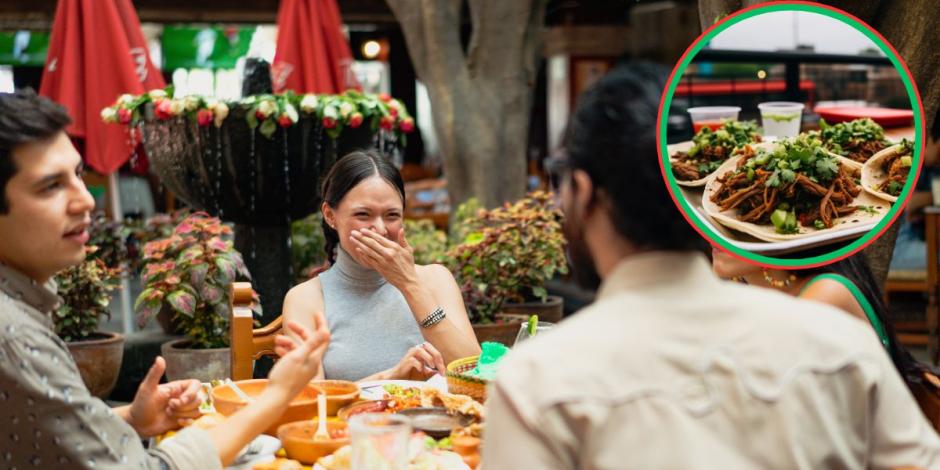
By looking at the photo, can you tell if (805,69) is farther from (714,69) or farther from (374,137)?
(374,137)

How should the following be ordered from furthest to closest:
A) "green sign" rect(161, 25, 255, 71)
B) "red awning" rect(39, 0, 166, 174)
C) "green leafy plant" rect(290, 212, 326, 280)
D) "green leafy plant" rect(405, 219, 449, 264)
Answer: "green sign" rect(161, 25, 255, 71) → "green leafy plant" rect(290, 212, 326, 280) → "green leafy plant" rect(405, 219, 449, 264) → "red awning" rect(39, 0, 166, 174)

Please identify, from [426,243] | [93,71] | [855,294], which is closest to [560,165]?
[855,294]

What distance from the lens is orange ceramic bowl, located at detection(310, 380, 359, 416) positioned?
235 cm

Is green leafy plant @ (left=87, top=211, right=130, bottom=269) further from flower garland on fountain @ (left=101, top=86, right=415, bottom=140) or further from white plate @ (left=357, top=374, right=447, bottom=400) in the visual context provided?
white plate @ (left=357, top=374, right=447, bottom=400)

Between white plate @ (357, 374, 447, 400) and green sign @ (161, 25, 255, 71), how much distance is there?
957 cm

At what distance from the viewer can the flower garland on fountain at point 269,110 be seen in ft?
16.8

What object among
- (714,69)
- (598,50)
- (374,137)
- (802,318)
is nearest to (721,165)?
(714,69)

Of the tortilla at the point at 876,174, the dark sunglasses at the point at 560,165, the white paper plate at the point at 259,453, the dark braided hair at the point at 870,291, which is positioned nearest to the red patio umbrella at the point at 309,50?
the dark braided hair at the point at 870,291

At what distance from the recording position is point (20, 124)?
176 centimetres

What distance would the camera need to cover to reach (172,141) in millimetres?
5367

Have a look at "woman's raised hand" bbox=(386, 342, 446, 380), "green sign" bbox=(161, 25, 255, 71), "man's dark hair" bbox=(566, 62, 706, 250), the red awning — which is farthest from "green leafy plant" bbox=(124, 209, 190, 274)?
"green sign" bbox=(161, 25, 255, 71)

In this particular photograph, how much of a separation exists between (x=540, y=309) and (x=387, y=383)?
2964 millimetres

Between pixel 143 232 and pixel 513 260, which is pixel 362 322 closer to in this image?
Result: pixel 513 260

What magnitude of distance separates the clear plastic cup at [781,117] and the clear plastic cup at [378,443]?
1.11 meters
